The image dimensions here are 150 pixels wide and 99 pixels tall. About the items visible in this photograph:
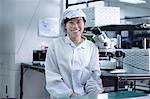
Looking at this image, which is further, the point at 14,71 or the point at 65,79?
the point at 14,71

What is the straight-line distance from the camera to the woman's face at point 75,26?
1722 mm

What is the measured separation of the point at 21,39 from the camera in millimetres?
3771

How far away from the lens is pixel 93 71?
5.93 ft

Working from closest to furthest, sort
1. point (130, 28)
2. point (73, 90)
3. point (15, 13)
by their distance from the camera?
point (73, 90) → point (130, 28) → point (15, 13)

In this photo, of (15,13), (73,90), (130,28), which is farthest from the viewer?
(15,13)

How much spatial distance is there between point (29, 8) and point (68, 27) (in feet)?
7.35

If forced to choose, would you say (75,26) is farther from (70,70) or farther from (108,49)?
(108,49)

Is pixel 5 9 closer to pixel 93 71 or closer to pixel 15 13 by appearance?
pixel 15 13

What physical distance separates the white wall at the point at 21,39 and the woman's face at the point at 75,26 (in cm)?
215

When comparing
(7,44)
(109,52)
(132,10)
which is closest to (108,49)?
(109,52)

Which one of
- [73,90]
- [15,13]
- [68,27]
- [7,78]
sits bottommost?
[7,78]

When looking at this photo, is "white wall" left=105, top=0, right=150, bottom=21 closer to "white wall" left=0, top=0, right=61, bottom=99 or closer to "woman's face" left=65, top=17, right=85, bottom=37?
"white wall" left=0, top=0, right=61, bottom=99

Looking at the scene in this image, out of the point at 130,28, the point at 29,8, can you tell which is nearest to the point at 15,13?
the point at 29,8

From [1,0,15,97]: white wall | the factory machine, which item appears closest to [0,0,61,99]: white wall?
[1,0,15,97]: white wall
